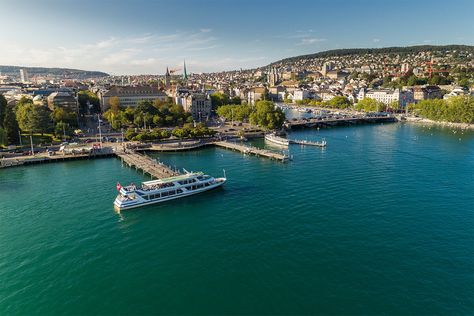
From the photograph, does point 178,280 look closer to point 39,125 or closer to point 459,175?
point 459,175


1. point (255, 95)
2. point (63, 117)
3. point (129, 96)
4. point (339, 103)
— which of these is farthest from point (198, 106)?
point (255, 95)

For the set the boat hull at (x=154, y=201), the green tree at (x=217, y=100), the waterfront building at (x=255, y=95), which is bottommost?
the boat hull at (x=154, y=201)

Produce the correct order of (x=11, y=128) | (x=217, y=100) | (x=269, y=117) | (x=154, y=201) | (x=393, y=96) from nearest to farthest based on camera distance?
(x=154, y=201), (x=11, y=128), (x=269, y=117), (x=217, y=100), (x=393, y=96)

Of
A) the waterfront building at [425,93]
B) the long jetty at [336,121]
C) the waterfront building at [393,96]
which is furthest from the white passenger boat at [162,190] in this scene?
the waterfront building at [425,93]

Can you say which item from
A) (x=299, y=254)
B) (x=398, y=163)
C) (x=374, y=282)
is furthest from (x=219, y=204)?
(x=398, y=163)

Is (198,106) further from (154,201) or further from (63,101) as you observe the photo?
(154,201)

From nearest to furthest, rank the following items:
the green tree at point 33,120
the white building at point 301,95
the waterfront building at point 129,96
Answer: the green tree at point 33,120 → the waterfront building at point 129,96 → the white building at point 301,95

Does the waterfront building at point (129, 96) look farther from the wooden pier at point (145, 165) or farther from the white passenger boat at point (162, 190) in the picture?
the white passenger boat at point (162, 190)

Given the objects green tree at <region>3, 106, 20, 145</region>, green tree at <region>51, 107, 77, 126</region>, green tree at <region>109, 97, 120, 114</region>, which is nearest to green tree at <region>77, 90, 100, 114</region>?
green tree at <region>109, 97, 120, 114</region>
